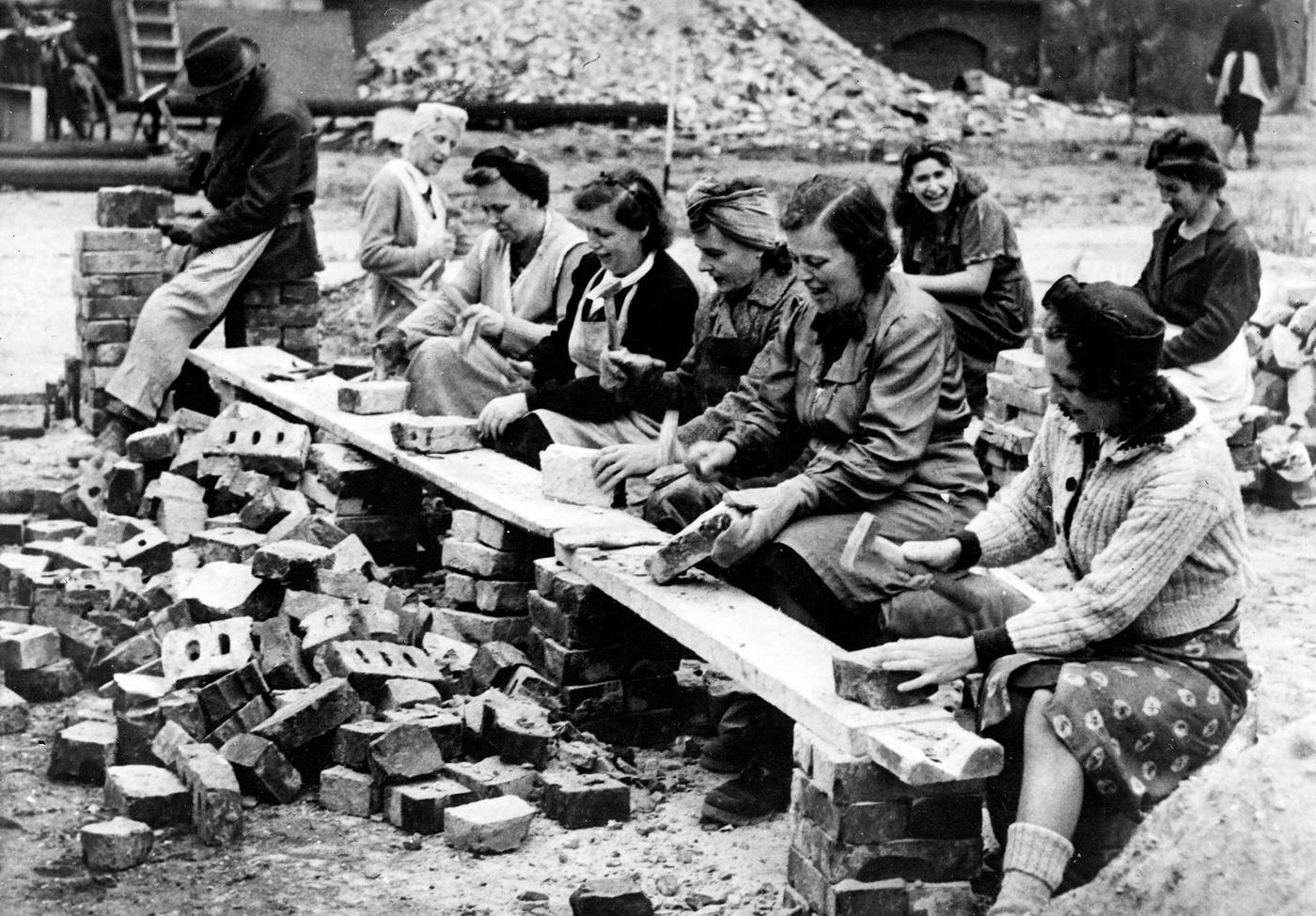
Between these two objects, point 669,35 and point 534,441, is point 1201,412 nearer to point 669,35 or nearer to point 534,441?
point 534,441

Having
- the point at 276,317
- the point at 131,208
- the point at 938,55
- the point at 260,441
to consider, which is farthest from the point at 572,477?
the point at 938,55

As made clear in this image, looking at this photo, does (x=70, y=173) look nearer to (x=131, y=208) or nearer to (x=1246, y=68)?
(x=131, y=208)

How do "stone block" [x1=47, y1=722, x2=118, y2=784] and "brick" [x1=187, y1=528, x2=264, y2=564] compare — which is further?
"brick" [x1=187, y1=528, x2=264, y2=564]

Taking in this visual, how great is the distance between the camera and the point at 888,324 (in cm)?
475

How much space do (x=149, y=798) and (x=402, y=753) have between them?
666 mm

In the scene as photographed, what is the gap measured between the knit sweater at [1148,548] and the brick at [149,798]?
6.98 ft

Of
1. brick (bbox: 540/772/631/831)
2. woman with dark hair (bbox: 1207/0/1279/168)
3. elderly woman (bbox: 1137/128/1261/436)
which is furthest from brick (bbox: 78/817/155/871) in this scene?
woman with dark hair (bbox: 1207/0/1279/168)

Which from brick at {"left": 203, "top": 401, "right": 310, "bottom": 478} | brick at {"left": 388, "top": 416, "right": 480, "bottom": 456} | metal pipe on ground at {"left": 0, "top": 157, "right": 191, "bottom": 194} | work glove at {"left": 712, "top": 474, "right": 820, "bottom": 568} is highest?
metal pipe on ground at {"left": 0, "top": 157, "right": 191, "bottom": 194}

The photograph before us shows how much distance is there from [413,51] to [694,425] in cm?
1911

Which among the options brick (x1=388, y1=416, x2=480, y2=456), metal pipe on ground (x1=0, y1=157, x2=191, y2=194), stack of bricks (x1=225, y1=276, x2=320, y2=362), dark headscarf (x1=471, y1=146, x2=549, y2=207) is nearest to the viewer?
brick (x1=388, y1=416, x2=480, y2=456)

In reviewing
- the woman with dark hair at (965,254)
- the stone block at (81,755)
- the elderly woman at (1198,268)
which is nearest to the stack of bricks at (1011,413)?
the woman with dark hair at (965,254)

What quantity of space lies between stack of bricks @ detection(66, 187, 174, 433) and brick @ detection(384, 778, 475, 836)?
199 inches

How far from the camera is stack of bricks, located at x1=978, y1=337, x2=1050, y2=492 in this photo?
7.54 metres

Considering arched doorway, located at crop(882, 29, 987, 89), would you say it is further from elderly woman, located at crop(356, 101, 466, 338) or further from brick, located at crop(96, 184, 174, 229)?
elderly woman, located at crop(356, 101, 466, 338)
